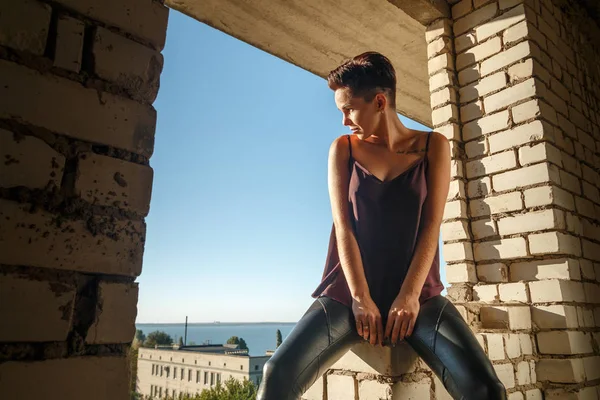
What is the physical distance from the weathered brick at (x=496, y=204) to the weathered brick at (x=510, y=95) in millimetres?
550

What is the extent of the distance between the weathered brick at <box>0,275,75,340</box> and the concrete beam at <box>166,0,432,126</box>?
267cm

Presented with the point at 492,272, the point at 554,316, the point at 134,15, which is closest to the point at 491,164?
the point at 492,272

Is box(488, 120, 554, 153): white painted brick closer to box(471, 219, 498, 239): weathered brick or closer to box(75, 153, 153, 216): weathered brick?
box(471, 219, 498, 239): weathered brick

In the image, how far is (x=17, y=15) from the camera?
0.77 meters

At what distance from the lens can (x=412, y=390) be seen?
1.21 m

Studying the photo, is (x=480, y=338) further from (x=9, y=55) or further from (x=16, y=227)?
(x=9, y=55)

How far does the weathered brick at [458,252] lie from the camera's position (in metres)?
2.35

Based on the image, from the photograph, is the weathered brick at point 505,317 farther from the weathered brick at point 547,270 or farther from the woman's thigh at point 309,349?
the woman's thigh at point 309,349

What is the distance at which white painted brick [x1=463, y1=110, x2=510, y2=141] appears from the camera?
2361 mm

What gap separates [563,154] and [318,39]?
209 centimetres

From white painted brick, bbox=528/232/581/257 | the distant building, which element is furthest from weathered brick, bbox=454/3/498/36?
the distant building

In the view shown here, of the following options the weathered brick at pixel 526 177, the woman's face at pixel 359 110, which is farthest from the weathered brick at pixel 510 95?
the woman's face at pixel 359 110

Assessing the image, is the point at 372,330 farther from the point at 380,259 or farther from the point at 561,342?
the point at 561,342

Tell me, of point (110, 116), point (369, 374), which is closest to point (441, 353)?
point (369, 374)
